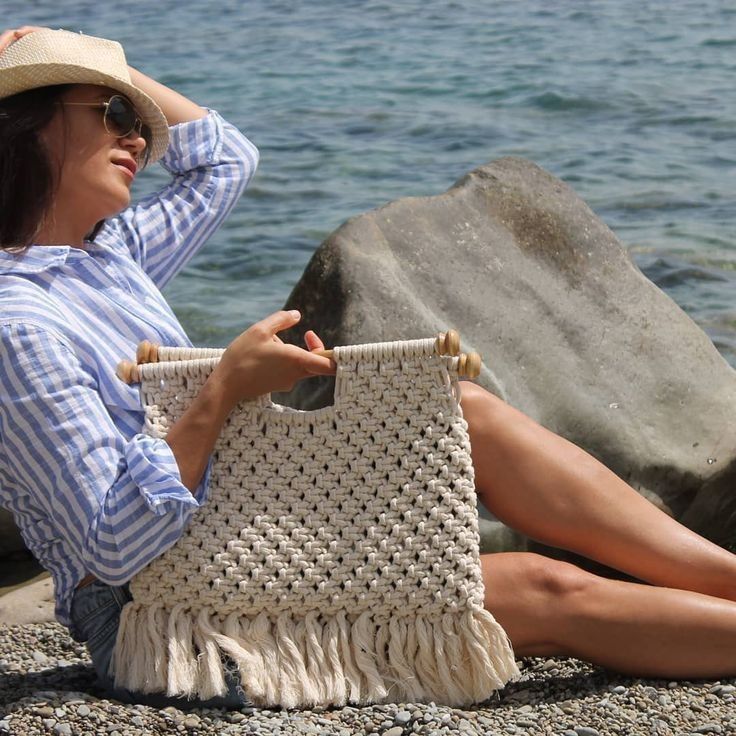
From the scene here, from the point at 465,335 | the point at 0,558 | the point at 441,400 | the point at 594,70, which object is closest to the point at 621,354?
the point at 465,335

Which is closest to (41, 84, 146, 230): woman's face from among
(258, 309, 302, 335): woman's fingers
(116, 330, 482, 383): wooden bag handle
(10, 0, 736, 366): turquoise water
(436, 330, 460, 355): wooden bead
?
(116, 330, 482, 383): wooden bag handle

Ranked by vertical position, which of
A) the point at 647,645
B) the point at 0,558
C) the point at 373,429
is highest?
the point at 373,429

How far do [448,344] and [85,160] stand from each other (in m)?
0.94

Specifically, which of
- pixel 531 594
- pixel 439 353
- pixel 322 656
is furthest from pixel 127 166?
pixel 531 594

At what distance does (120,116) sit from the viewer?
3.12 m

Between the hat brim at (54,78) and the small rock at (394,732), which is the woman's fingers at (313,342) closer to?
the hat brim at (54,78)

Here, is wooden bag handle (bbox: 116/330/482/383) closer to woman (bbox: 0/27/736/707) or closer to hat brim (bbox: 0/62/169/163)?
woman (bbox: 0/27/736/707)

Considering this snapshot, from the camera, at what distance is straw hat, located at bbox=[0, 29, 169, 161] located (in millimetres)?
2980

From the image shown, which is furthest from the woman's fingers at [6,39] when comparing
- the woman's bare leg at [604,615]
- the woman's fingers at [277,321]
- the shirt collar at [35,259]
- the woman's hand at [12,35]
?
the woman's bare leg at [604,615]

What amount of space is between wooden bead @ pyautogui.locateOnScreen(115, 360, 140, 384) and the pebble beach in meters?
0.71

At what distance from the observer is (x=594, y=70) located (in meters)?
12.4

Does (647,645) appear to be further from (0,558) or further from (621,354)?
(0,558)

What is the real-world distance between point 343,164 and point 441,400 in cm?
704

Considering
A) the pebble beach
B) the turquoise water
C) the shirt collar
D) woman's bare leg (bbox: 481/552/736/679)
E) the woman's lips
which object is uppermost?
the woman's lips
